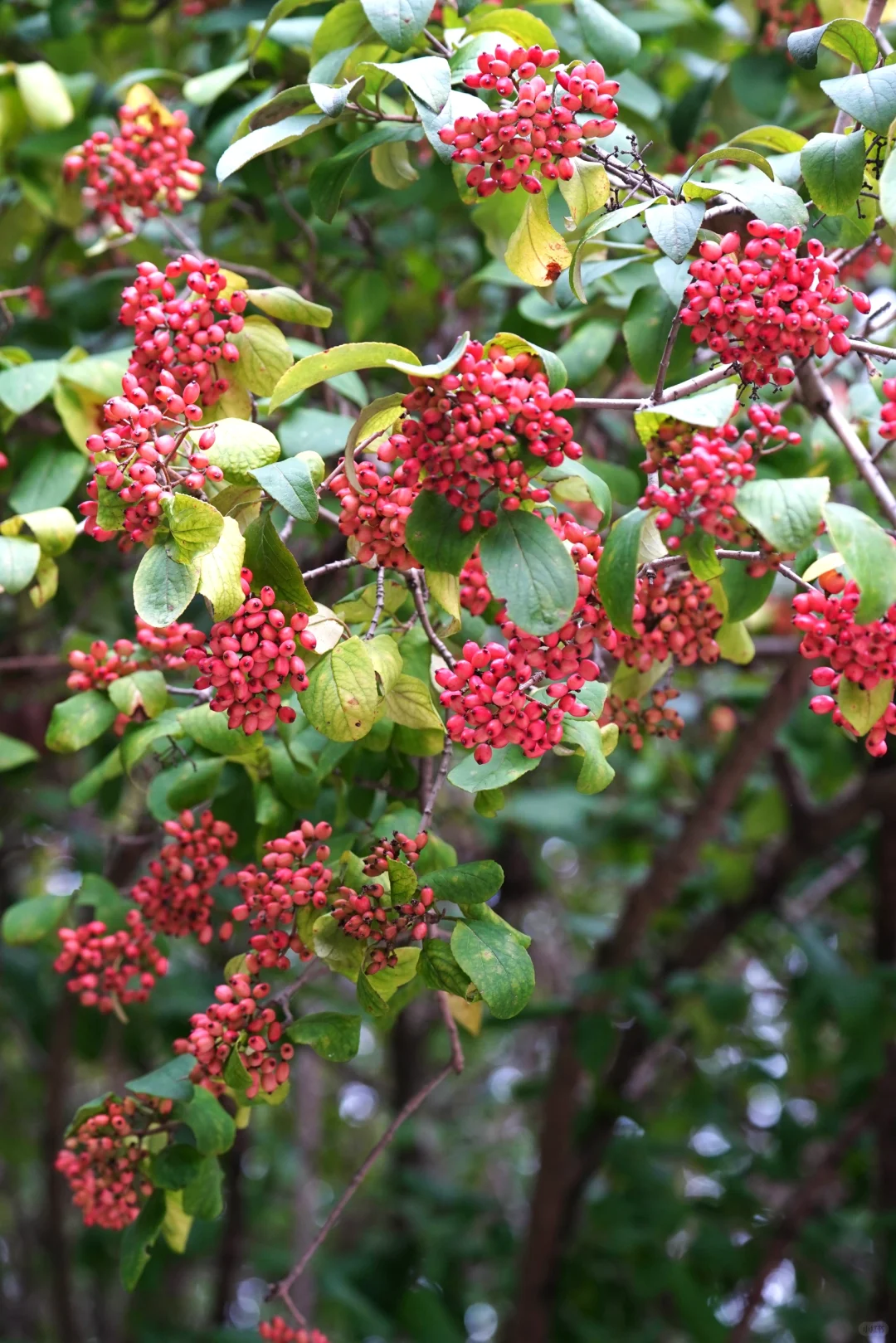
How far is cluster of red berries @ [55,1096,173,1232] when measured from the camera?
4.28 ft

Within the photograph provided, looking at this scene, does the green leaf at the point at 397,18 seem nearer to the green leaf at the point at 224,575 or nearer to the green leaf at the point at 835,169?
the green leaf at the point at 835,169

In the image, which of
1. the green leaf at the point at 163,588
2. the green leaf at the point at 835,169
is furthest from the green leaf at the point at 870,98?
the green leaf at the point at 163,588

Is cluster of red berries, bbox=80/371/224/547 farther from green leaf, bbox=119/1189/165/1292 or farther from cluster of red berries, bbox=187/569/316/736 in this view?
green leaf, bbox=119/1189/165/1292

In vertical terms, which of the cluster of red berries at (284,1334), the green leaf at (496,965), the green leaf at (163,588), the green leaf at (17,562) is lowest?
the cluster of red berries at (284,1334)

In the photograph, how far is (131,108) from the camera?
5.61 ft

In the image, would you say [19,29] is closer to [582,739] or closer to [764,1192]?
[582,739]

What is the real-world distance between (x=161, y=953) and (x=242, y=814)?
7.8 inches

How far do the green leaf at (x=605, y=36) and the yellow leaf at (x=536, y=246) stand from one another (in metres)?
0.51

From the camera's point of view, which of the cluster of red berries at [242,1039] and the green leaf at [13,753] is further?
the green leaf at [13,753]

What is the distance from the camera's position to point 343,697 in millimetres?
1099

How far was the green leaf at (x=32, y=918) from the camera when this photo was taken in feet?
5.60

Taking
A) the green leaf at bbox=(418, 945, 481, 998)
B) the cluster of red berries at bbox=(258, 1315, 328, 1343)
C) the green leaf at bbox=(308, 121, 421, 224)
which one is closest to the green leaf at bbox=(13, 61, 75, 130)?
the green leaf at bbox=(308, 121, 421, 224)

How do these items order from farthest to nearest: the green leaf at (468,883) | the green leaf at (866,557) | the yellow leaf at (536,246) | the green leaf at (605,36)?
1. the green leaf at (605,36)
2. the yellow leaf at (536,246)
3. the green leaf at (468,883)
4. the green leaf at (866,557)

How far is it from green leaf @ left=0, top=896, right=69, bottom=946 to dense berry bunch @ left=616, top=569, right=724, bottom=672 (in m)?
0.91
